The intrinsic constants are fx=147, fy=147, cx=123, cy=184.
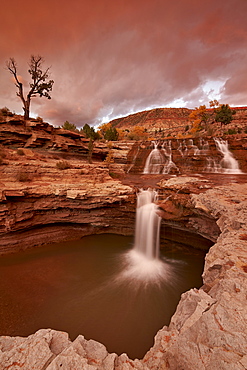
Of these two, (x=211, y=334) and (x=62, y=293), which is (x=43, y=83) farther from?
(x=211, y=334)

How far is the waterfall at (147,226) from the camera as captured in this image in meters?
8.59

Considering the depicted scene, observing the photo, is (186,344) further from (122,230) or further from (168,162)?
(168,162)

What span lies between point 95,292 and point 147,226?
14.0 ft

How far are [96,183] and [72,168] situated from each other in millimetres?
2196

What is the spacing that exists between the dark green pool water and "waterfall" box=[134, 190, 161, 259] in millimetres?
→ 784

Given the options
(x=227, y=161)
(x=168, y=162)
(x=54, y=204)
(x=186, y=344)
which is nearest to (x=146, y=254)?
(x=54, y=204)

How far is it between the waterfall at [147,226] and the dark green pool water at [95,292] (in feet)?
2.57

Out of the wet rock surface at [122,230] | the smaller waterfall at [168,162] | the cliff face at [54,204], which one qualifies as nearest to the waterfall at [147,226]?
the wet rock surface at [122,230]

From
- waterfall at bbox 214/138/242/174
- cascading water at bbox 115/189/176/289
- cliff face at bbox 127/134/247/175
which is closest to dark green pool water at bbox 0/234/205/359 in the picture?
cascading water at bbox 115/189/176/289

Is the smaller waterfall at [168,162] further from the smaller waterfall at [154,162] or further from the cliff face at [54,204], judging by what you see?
the cliff face at [54,204]

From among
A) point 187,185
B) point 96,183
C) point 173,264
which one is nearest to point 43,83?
point 96,183

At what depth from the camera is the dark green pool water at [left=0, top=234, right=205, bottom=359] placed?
177 inches

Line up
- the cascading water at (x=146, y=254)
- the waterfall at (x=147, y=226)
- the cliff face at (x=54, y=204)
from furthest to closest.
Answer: the waterfall at (x=147, y=226), the cliff face at (x=54, y=204), the cascading water at (x=146, y=254)

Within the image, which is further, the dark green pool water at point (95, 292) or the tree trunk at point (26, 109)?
the tree trunk at point (26, 109)
